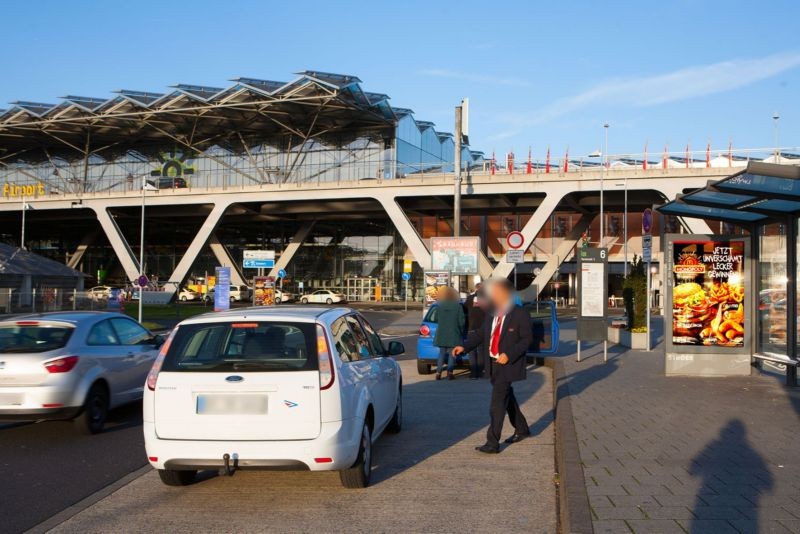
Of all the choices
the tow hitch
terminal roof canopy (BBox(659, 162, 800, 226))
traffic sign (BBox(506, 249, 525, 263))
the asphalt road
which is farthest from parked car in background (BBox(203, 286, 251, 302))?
the tow hitch

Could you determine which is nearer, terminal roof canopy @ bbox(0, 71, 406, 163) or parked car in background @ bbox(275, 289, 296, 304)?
terminal roof canopy @ bbox(0, 71, 406, 163)

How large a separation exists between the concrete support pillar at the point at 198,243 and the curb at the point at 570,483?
46059 millimetres

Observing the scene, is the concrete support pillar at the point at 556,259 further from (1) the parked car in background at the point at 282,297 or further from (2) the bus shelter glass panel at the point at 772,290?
(2) the bus shelter glass panel at the point at 772,290

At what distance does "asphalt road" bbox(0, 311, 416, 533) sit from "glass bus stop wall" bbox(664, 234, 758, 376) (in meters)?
9.28

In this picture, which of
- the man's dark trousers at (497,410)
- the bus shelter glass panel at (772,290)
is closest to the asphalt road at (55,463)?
the man's dark trousers at (497,410)

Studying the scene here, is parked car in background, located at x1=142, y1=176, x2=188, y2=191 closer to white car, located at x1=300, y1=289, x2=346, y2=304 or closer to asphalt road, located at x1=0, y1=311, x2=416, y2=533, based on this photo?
white car, located at x1=300, y1=289, x2=346, y2=304

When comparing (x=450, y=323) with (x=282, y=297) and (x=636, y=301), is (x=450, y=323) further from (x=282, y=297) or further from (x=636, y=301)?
(x=282, y=297)

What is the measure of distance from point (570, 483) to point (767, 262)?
904cm

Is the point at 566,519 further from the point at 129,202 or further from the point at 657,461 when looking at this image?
the point at 129,202

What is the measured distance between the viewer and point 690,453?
282 inches

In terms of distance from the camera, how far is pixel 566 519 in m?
5.01

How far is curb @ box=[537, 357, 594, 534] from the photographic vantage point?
15.9 ft

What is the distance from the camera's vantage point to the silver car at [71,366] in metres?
8.47

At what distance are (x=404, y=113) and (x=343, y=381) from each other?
169ft
